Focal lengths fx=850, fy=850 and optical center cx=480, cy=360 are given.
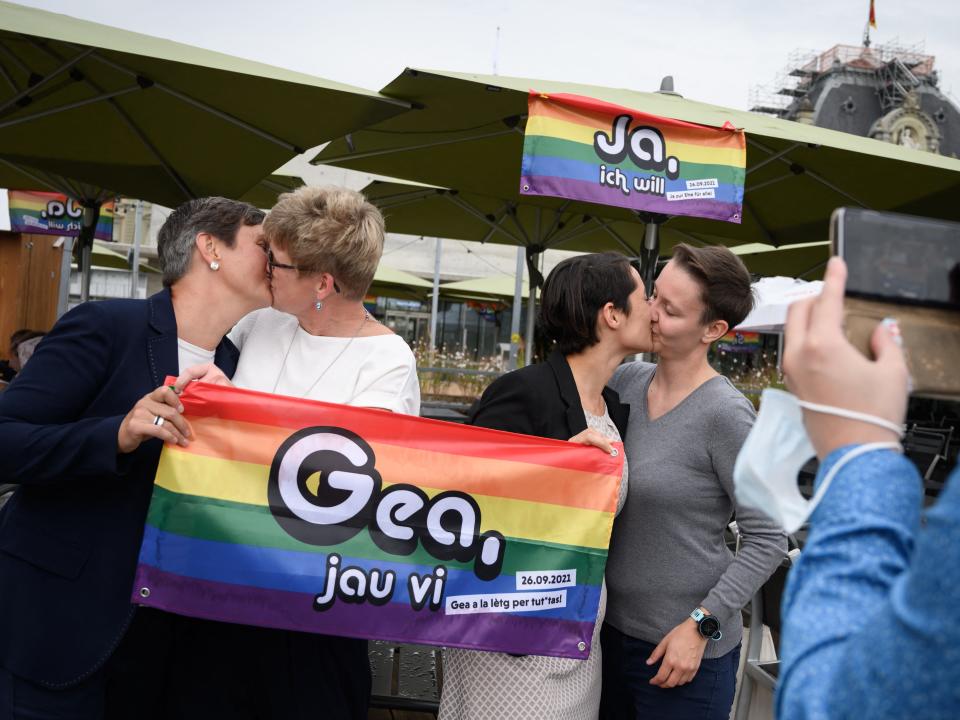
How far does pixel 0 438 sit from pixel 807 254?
8.79 metres

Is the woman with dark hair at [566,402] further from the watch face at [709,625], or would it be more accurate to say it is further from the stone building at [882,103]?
the stone building at [882,103]

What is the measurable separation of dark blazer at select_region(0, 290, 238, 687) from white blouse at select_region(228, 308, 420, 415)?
0.32 meters

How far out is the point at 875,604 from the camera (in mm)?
710

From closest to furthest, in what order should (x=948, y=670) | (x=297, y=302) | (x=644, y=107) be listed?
(x=948, y=670)
(x=297, y=302)
(x=644, y=107)

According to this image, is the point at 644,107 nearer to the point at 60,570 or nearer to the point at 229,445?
the point at 229,445

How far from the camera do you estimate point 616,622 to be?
235 cm

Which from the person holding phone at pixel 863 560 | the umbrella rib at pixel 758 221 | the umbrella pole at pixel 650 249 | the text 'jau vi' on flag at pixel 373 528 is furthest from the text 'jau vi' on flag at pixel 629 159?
the person holding phone at pixel 863 560

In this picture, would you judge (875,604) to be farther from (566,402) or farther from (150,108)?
(150,108)

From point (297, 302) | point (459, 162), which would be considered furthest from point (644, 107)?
point (297, 302)

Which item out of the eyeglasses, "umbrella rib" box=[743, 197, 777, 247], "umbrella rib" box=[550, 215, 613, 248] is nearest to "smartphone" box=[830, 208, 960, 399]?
the eyeglasses

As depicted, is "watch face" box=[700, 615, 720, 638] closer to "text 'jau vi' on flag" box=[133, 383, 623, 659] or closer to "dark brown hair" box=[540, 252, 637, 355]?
"text 'jau vi' on flag" box=[133, 383, 623, 659]

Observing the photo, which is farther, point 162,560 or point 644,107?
point 644,107

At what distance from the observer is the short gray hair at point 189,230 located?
2.19 meters

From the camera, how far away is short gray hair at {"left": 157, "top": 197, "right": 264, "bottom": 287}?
7.20 ft
